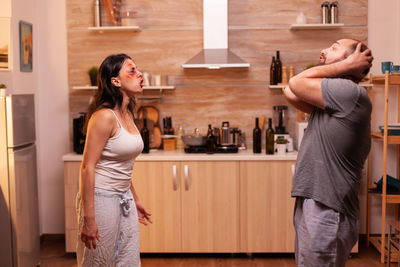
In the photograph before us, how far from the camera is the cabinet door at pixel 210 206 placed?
3727 millimetres

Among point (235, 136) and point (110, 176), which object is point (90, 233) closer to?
point (110, 176)

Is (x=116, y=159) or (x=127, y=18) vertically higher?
(x=127, y=18)

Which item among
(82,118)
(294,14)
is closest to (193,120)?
(82,118)

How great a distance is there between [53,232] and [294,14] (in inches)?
115

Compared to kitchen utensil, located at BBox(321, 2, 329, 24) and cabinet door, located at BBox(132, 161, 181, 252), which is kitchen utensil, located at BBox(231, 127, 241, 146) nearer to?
cabinet door, located at BBox(132, 161, 181, 252)

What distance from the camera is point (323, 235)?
5.61ft

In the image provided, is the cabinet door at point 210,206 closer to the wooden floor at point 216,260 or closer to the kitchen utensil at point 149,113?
the wooden floor at point 216,260

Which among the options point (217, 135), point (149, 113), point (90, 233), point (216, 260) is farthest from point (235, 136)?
point (90, 233)

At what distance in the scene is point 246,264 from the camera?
370 cm

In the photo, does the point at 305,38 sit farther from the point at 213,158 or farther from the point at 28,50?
the point at 28,50

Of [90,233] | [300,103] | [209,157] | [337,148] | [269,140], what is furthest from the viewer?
[269,140]

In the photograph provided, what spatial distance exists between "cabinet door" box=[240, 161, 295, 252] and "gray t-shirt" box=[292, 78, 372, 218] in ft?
6.38

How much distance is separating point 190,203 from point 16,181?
1321mm

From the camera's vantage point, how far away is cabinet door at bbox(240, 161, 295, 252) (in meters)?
3.71
